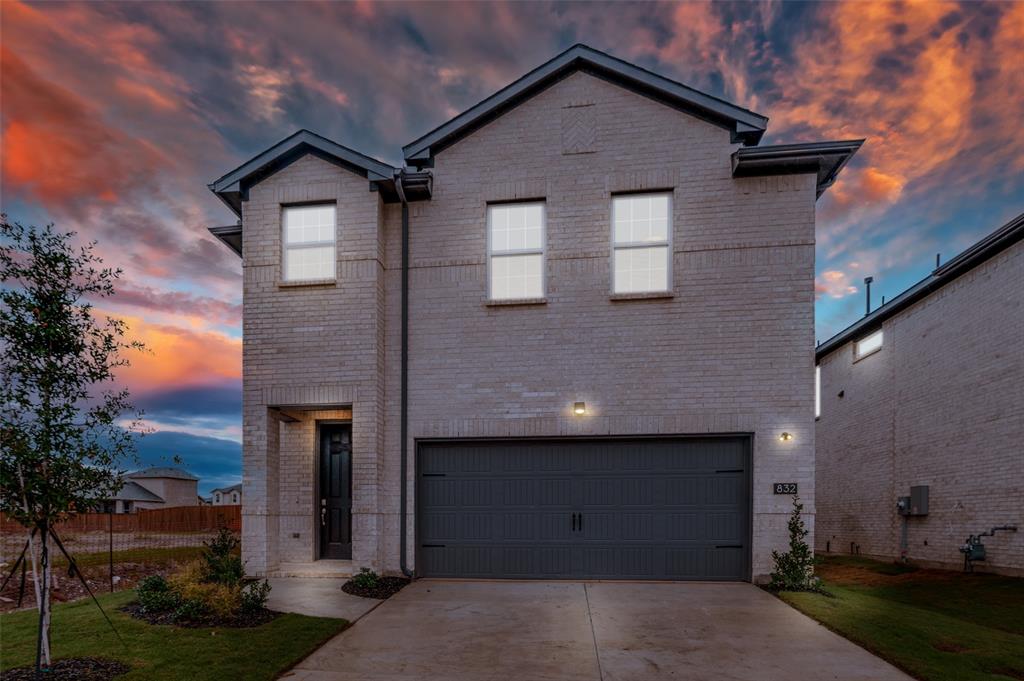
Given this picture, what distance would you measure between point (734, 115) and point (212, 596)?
1014cm

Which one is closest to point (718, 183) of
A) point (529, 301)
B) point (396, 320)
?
point (529, 301)

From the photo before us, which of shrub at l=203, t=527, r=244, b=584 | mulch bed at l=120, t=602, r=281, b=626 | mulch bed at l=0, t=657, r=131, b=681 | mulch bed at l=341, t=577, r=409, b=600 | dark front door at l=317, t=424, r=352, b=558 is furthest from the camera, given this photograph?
dark front door at l=317, t=424, r=352, b=558

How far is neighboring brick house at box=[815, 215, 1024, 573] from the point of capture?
1041 cm

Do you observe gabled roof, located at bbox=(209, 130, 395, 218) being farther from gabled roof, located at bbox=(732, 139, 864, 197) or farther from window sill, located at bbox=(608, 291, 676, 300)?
gabled roof, located at bbox=(732, 139, 864, 197)

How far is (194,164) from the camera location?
457 inches

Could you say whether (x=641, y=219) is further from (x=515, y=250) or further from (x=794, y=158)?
(x=794, y=158)

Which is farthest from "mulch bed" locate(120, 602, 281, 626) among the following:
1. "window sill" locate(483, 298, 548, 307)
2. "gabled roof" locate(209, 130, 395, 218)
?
"gabled roof" locate(209, 130, 395, 218)

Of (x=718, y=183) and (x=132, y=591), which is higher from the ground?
(x=718, y=183)

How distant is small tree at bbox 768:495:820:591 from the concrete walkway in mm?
5970

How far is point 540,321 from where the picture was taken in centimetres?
923

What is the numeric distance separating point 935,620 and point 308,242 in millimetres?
10826

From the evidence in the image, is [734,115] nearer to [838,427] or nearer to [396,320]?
[396,320]

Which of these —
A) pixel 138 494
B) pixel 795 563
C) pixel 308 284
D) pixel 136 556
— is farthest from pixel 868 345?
pixel 138 494

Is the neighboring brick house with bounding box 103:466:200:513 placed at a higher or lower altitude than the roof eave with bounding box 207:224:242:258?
lower
